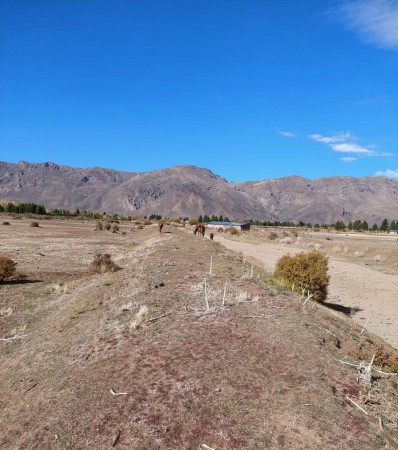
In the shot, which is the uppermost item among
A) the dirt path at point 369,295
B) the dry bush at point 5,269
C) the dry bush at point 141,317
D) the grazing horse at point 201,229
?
the grazing horse at point 201,229

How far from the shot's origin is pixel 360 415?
6883 mm

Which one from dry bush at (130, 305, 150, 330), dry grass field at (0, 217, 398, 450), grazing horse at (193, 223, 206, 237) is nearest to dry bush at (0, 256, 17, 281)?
dry grass field at (0, 217, 398, 450)

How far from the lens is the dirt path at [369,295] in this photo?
19.4 metres

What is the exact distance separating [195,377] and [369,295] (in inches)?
877

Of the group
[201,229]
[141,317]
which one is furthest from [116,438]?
[201,229]

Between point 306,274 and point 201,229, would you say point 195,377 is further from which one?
point 201,229

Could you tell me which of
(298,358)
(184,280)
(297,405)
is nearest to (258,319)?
(298,358)

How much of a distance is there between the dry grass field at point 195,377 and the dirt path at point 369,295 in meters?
8.16

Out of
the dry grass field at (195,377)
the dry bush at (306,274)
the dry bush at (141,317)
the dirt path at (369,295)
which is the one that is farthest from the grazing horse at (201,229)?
the dry bush at (141,317)

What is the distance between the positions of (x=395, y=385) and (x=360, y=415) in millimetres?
1849

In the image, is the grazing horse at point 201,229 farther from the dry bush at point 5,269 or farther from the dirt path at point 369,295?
the dry bush at point 5,269

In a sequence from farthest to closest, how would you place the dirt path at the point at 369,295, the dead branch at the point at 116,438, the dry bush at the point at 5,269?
the dry bush at the point at 5,269
the dirt path at the point at 369,295
the dead branch at the point at 116,438

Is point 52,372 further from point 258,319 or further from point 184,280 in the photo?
point 184,280

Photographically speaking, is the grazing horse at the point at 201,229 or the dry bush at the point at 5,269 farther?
the grazing horse at the point at 201,229
